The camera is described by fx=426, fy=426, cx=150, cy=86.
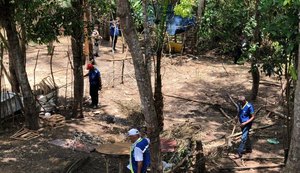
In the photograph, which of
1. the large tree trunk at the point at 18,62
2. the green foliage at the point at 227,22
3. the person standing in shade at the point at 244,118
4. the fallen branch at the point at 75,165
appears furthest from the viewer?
the green foliage at the point at 227,22

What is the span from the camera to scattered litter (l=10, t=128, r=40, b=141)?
35.9 feet

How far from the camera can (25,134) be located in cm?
1112

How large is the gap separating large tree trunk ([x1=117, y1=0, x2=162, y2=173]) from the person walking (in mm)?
362

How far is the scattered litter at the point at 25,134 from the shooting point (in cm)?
1093

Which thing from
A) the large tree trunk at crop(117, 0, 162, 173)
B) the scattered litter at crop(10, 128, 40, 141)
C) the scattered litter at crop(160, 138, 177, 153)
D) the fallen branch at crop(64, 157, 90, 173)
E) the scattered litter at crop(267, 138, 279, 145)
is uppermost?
the large tree trunk at crop(117, 0, 162, 173)

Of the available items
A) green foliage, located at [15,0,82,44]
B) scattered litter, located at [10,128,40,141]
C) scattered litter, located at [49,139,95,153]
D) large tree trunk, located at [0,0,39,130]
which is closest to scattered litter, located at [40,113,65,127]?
large tree trunk, located at [0,0,39,130]

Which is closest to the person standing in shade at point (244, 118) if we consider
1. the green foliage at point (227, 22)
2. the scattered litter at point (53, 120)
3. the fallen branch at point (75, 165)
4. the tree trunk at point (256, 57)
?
the tree trunk at point (256, 57)

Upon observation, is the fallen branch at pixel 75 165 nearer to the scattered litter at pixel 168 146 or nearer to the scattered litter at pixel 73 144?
the scattered litter at pixel 73 144

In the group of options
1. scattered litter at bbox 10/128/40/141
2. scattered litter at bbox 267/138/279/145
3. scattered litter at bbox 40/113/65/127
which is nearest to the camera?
scattered litter at bbox 10/128/40/141

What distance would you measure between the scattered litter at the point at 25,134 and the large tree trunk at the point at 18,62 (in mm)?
182

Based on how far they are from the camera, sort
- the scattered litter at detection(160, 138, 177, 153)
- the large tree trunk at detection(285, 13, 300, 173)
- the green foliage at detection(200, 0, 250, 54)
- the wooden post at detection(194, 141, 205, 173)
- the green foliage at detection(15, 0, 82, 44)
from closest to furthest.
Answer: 1. the large tree trunk at detection(285, 13, 300, 173)
2. the scattered litter at detection(160, 138, 177, 153)
3. the wooden post at detection(194, 141, 205, 173)
4. the green foliage at detection(15, 0, 82, 44)
5. the green foliage at detection(200, 0, 250, 54)

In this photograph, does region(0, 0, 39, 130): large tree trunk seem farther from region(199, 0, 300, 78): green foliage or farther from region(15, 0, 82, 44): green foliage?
region(199, 0, 300, 78): green foliage

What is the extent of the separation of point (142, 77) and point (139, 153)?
1.41 metres

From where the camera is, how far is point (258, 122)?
13.1 metres
